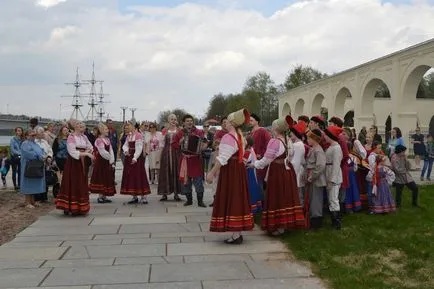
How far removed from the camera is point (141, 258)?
6195 mm

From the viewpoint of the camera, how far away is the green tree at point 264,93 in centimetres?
7912

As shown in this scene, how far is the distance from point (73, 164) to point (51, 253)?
2.83 metres

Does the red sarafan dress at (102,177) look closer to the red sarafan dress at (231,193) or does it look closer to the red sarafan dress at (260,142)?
the red sarafan dress at (260,142)

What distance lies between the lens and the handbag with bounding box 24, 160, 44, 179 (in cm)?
1003

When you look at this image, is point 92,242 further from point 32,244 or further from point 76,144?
point 76,144

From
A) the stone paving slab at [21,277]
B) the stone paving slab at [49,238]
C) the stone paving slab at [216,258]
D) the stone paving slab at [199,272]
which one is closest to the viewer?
the stone paving slab at [21,277]

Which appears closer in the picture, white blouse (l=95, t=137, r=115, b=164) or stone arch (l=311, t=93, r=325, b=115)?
white blouse (l=95, t=137, r=115, b=164)

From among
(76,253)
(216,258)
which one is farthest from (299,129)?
(76,253)

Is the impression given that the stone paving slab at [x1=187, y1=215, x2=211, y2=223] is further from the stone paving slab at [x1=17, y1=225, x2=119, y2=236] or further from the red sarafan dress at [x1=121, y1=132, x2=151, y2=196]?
the red sarafan dress at [x1=121, y1=132, x2=151, y2=196]

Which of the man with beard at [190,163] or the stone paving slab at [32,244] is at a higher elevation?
the man with beard at [190,163]

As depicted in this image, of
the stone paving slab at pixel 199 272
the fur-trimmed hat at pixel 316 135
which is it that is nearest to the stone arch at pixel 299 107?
the fur-trimmed hat at pixel 316 135

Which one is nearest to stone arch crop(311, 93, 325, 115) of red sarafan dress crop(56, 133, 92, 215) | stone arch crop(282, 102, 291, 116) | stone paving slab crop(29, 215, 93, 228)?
stone arch crop(282, 102, 291, 116)

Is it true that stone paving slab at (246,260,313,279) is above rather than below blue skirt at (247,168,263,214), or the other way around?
below

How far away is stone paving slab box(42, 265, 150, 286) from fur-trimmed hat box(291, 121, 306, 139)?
127 inches
